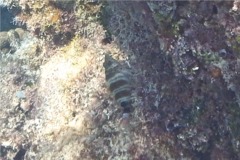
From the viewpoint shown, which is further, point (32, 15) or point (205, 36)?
point (32, 15)

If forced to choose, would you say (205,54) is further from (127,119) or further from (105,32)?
(105,32)

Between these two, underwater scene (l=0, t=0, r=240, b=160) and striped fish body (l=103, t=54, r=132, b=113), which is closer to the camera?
underwater scene (l=0, t=0, r=240, b=160)

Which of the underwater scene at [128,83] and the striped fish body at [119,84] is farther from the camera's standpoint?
the striped fish body at [119,84]

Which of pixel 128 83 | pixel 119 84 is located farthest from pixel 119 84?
pixel 128 83

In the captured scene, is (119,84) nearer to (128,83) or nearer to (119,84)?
(119,84)

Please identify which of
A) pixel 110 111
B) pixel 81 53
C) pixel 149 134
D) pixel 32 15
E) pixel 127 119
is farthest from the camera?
pixel 32 15

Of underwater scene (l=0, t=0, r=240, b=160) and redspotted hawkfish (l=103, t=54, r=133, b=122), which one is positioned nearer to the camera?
underwater scene (l=0, t=0, r=240, b=160)

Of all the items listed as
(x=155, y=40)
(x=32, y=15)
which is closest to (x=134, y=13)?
(x=155, y=40)

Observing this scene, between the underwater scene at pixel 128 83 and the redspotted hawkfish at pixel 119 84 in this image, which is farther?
the redspotted hawkfish at pixel 119 84
